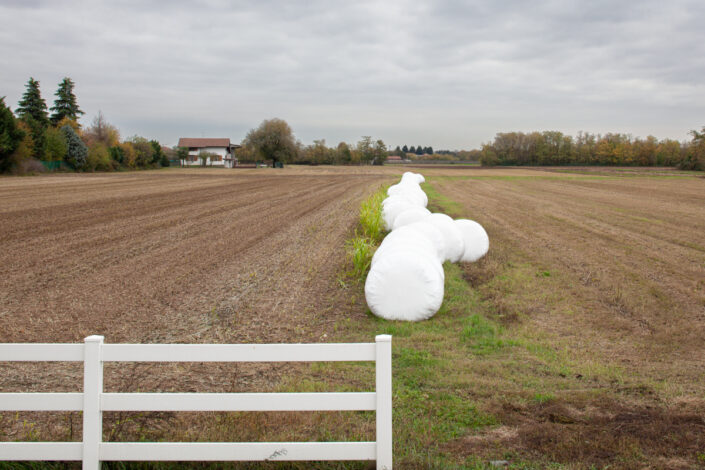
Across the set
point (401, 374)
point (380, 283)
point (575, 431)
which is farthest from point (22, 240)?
point (575, 431)

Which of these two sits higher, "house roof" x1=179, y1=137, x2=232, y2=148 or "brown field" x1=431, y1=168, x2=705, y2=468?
"house roof" x1=179, y1=137, x2=232, y2=148

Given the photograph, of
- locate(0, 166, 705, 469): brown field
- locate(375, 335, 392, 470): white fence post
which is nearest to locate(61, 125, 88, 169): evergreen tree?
locate(0, 166, 705, 469): brown field

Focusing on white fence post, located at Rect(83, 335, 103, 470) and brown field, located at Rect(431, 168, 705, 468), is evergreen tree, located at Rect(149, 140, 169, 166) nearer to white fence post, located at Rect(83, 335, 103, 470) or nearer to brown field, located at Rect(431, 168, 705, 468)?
brown field, located at Rect(431, 168, 705, 468)

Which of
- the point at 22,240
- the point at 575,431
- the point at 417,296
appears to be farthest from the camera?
the point at 22,240

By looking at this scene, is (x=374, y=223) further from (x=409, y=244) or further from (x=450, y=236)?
(x=409, y=244)

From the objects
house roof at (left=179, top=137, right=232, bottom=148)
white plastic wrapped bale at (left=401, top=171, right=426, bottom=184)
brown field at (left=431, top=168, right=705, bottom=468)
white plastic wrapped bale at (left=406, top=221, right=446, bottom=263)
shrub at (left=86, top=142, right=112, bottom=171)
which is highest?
house roof at (left=179, top=137, right=232, bottom=148)

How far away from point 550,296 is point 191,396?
7.59m

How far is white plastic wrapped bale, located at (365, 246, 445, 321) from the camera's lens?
26.5 feet

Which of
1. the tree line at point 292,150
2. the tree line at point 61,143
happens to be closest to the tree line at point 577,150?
the tree line at point 292,150

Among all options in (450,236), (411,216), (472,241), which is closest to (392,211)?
(411,216)

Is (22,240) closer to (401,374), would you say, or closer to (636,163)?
(401,374)

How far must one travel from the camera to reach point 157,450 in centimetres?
364

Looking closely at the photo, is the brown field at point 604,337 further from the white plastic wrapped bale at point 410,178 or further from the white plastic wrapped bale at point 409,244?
the white plastic wrapped bale at point 410,178

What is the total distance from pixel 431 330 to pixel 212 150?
109 m
